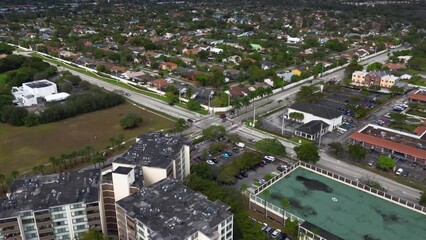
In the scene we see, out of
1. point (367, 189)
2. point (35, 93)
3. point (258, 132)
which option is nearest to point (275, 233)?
point (367, 189)

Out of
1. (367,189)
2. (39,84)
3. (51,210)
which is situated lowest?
(367,189)

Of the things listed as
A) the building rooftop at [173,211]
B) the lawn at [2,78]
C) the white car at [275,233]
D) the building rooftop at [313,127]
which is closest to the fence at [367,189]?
the building rooftop at [313,127]

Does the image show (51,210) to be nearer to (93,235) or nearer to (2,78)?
(93,235)

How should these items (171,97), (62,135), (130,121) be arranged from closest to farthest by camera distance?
(62,135) < (130,121) < (171,97)

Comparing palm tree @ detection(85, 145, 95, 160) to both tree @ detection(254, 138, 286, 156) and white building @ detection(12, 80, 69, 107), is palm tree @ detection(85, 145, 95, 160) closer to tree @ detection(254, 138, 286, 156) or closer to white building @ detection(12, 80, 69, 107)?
tree @ detection(254, 138, 286, 156)

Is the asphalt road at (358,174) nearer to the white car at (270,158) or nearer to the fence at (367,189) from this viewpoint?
the fence at (367,189)

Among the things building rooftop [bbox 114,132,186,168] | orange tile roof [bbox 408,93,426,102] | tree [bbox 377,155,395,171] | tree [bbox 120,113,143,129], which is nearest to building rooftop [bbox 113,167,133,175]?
building rooftop [bbox 114,132,186,168]
